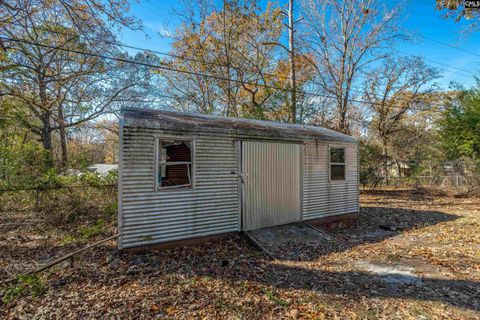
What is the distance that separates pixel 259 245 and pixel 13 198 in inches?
270

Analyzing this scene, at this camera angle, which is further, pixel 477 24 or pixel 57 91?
pixel 57 91

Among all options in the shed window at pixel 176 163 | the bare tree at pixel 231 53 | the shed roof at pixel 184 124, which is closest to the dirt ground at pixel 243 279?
the shed window at pixel 176 163

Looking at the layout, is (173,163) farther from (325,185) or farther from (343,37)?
(343,37)

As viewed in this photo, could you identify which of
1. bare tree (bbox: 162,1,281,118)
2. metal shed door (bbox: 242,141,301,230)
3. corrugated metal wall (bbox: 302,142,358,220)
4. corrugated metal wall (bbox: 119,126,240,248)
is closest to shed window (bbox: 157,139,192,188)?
corrugated metal wall (bbox: 119,126,240,248)

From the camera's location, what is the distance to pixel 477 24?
709 cm

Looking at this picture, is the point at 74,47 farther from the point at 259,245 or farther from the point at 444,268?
the point at 444,268

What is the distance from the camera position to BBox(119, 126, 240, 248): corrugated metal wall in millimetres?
5039

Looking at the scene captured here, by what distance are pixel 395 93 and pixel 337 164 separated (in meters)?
15.2

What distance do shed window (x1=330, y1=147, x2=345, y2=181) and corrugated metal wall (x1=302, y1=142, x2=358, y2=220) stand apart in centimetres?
13

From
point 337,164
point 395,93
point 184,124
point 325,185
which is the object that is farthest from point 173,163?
point 395,93

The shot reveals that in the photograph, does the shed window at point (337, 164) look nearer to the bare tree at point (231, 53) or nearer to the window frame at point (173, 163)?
the window frame at point (173, 163)

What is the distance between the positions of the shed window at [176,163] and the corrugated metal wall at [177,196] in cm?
16

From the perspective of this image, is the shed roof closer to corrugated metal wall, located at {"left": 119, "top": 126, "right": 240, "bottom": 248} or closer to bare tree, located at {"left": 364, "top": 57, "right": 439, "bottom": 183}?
corrugated metal wall, located at {"left": 119, "top": 126, "right": 240, "bottom": 248}

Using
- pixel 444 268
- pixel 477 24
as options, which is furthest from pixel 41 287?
pixel 477 24
